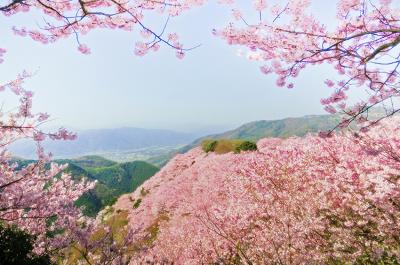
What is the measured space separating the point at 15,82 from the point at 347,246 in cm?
951

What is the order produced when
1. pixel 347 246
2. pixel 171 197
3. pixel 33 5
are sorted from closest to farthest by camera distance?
pixel 33 5
pixel 347 246
pixel 171 197

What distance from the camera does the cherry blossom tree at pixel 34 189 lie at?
8055 mm

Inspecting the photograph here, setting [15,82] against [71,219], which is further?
[71,219]

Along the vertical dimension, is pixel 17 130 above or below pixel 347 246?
above

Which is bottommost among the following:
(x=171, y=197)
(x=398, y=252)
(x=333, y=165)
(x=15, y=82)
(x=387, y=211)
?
(x=171, y=197)

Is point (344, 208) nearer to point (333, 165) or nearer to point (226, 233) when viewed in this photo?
point (333, 165)

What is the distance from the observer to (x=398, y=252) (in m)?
7.29

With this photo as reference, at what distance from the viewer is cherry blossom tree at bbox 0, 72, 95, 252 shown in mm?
8055

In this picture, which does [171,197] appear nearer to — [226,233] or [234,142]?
[226,233]

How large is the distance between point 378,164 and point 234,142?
1178 inches

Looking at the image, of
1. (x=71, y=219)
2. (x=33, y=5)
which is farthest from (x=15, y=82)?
(x=71, y=219)

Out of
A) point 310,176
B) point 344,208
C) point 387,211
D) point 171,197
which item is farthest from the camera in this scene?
point 171,197

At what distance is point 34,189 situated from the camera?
970 centimetres

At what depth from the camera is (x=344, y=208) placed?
9.21 metres
